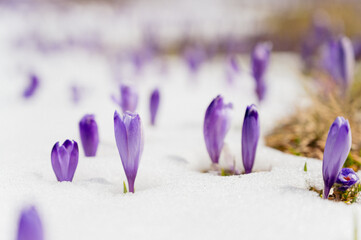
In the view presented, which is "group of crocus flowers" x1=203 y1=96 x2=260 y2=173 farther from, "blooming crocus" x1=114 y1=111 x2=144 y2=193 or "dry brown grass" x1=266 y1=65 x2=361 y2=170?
"dry brown grass" x1=266 y1=65 x2=361 y2=170

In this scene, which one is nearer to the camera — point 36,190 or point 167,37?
point 36,190

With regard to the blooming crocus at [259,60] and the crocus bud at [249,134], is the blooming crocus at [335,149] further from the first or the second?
the blooming crocus at [259,60]

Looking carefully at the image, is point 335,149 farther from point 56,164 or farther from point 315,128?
point 315,128

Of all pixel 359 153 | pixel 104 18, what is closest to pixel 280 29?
pixel 104 18

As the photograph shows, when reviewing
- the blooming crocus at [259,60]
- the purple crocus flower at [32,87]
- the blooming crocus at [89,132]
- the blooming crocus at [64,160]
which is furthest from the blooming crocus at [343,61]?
the purple crocus flower at [32,87]

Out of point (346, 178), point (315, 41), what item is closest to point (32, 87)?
point (346, 178)

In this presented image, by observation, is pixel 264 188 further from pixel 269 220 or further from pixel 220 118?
pixel 220 118

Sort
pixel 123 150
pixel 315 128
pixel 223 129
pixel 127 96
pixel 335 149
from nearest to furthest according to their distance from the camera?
1. pixel 335 149
2. pixel 123 150
3. pixel 223 129
4. pixel 127 96
5. pixel 315 128
